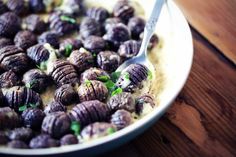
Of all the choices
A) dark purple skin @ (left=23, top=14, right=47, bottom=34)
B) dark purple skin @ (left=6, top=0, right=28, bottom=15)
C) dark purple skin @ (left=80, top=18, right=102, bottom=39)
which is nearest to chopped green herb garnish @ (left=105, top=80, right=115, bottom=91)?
dark purple skin @ (left=80, top=18, right=102, bottom=39)

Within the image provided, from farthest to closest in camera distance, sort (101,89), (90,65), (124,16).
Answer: (124,16), (90,65), (101,89)

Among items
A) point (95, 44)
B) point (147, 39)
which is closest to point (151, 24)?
point (147, 39)

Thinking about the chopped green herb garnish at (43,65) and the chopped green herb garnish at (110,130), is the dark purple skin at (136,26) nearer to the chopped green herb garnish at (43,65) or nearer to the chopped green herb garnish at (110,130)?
the chopped green herb garnish at (43,65)

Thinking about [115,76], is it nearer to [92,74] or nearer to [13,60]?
[92,74]

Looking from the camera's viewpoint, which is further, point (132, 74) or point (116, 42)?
point (116, 42)

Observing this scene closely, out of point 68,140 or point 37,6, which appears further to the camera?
point 37,6

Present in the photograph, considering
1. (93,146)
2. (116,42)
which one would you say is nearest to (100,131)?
(93,146)

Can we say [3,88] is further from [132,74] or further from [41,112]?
[132,74]

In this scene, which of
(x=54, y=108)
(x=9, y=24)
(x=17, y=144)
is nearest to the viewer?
(x=17, y=144)
